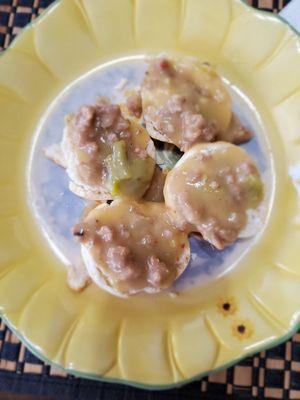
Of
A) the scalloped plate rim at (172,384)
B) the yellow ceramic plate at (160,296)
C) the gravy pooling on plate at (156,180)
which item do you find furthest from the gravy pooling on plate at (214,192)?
the scalloped plate rim at (172,384)

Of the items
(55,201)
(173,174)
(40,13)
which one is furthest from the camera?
(40,13)

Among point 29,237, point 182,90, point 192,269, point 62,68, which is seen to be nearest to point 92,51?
point 62,68

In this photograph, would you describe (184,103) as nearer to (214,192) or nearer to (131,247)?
(214,192)

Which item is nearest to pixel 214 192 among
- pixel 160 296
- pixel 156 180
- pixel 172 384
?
pixel 156 180

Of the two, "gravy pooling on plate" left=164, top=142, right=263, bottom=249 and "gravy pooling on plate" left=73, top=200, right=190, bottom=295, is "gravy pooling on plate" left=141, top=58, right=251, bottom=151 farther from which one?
"gravy pooling on plate" left=73, top=200, right=190, bottom=295

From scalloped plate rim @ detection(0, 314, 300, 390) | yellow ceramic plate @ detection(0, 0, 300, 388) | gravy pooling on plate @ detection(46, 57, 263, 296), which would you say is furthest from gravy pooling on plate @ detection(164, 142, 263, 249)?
scalloped plate rim @ detection(0, 314, 300, 390)

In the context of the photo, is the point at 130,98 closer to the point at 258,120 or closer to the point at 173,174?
the point at 173,174

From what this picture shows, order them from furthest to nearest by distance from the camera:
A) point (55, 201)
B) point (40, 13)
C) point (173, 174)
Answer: point (40, 13), point (55, 201), point (173, 174)
